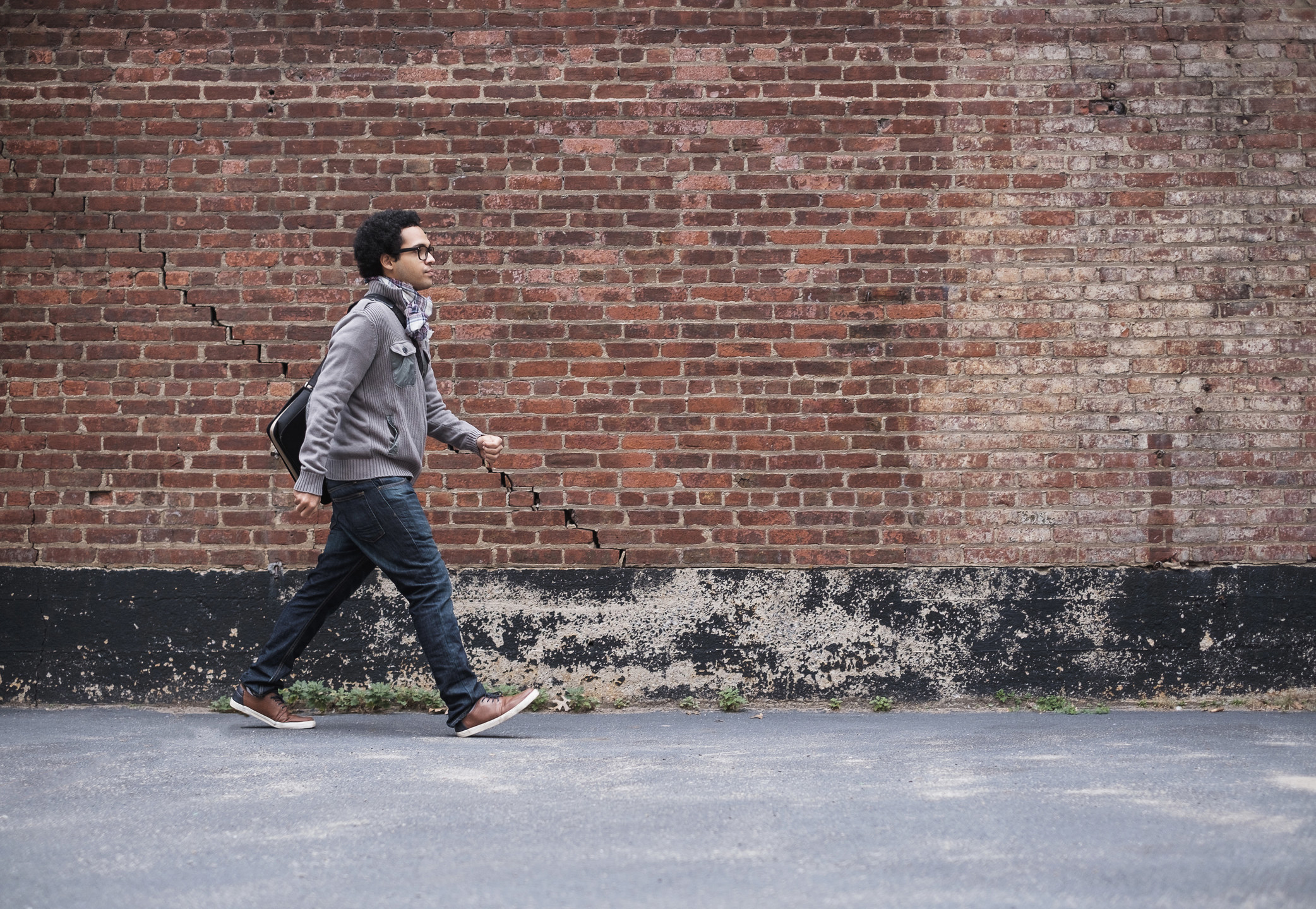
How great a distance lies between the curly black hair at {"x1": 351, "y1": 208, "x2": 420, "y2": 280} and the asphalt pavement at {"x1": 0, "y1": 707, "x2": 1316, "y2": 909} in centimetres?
187

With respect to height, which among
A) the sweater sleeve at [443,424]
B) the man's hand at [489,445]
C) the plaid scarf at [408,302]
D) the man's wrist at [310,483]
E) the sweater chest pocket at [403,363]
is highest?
the plaid scarf at [408,302]

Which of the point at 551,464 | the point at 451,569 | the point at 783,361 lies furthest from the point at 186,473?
the point at 783,361

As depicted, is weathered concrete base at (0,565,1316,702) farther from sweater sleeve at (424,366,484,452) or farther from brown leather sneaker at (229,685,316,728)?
sweater sleeve at (424,366,484,452)

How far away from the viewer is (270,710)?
4.50m

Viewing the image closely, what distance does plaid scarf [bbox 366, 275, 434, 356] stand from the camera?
4.41m

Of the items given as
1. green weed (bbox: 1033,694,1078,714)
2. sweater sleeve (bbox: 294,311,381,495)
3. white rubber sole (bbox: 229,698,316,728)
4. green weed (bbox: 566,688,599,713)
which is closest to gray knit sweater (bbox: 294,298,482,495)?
sweater sleeve (bbox: 294,311,381,495)

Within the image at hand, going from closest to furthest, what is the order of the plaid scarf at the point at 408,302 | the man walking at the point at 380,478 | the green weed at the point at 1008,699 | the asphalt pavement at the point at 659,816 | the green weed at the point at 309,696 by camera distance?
the asphalt pavement at the point at 659,816 → the man walking at the point at 380,478 → the plaid scarf at the point at 408,302 → the green weed at the point at 309,696 → the green weed at the point at 1008,699

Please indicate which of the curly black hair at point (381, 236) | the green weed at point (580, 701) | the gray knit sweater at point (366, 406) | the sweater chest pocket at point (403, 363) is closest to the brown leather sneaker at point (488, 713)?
the green weed at point (580, 701)

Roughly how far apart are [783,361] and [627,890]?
10.4ft

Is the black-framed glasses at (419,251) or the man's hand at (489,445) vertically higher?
the black-framed glasses at (419,251)

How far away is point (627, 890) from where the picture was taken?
2498 millimetres

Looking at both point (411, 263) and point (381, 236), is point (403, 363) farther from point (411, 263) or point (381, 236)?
point (381, 236)

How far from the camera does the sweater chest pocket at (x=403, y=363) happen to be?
4.34 meters

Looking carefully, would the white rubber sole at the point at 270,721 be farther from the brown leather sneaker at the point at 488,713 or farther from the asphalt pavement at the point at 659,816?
the brown leather sneaker at the point at 488,713
